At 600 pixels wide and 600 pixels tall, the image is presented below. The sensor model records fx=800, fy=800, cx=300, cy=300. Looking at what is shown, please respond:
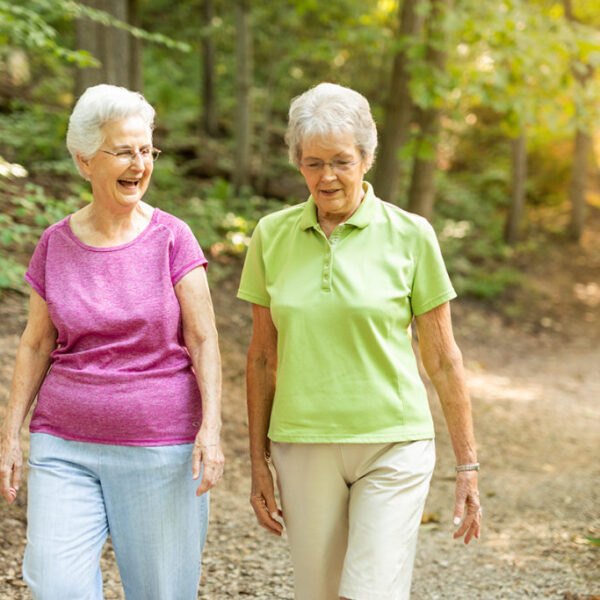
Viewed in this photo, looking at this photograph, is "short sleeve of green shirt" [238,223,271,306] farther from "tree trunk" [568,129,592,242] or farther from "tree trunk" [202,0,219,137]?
"tree trunk" [568,129,592,242]

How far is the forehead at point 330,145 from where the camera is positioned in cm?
254

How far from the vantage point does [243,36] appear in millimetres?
12734

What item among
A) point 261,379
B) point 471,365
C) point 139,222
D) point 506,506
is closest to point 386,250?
point 261,379

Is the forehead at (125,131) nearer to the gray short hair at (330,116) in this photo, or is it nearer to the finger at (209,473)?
the gray short hair at (330,116)

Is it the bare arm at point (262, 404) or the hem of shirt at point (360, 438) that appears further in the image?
the bare arm at point (262, 404)

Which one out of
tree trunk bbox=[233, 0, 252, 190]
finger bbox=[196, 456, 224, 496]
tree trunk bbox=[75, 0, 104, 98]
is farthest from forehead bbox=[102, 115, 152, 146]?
tree trunk bbox=[233, 0, 252, 190]

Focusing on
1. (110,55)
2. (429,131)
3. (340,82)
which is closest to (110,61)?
(110,55)

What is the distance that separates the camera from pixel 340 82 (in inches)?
466

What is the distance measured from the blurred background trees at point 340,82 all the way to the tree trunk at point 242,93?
26 mm

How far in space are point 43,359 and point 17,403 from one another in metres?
0.17

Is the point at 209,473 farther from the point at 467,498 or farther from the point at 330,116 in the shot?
the point at 330,116

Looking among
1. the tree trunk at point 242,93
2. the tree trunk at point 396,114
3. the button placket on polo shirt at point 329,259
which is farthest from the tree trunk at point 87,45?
the button placket on polo shirt at point 329,259

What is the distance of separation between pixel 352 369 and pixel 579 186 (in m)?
16.4

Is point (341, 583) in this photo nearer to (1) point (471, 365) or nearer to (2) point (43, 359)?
(2) point (43, 359)
